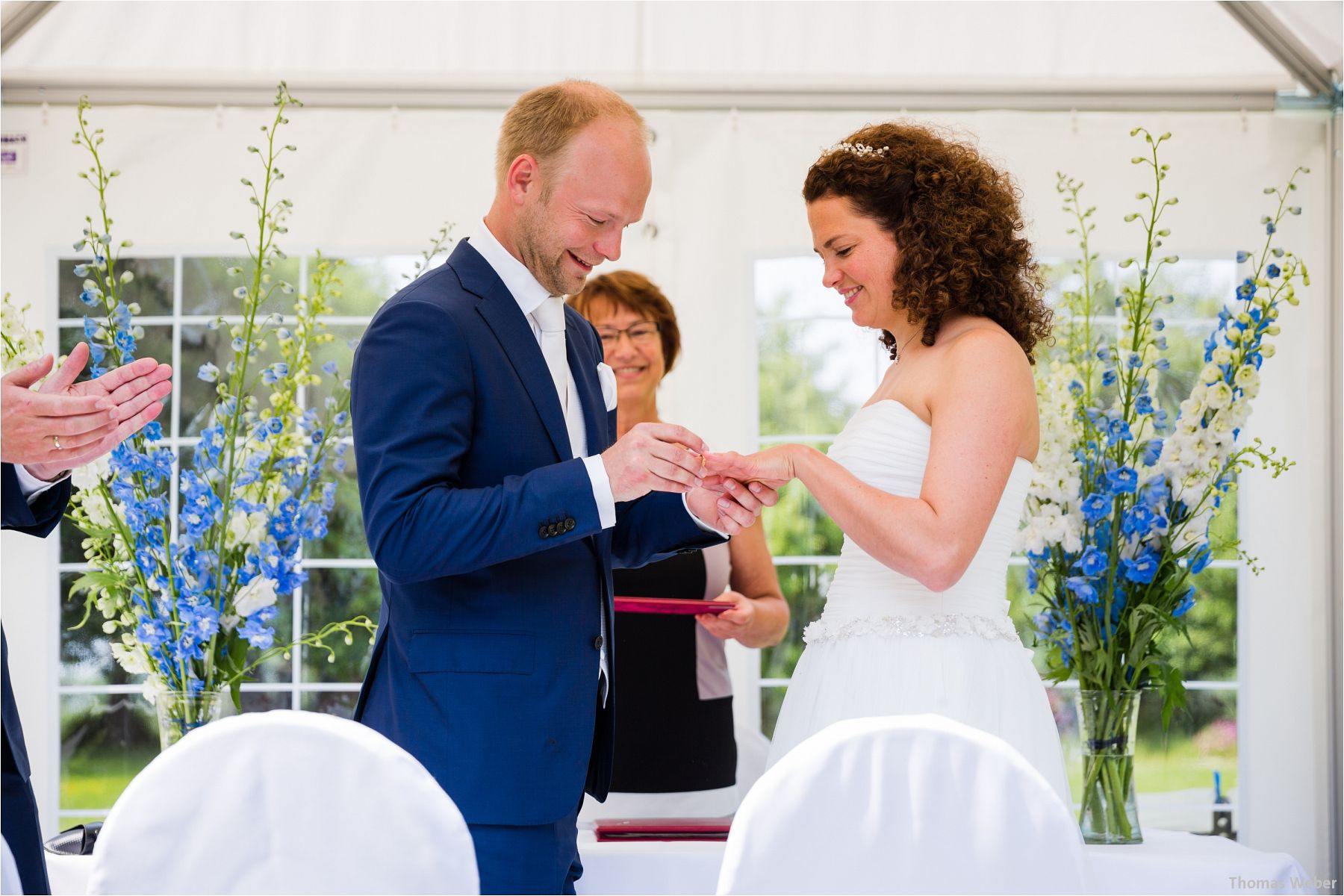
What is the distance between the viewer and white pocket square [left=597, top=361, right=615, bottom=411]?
2305 mm

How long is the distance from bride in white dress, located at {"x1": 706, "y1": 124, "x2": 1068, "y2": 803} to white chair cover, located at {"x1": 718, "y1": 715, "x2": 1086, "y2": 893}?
694 mm

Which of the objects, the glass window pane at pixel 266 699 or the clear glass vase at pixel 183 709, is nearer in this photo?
the clear glass vase at pixel 183 709

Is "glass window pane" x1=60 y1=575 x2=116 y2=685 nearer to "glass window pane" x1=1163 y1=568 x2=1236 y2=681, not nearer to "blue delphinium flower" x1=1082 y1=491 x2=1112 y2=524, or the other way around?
"blue delphinium flower" x1=1082 y1=491 x2=1112 y2=524

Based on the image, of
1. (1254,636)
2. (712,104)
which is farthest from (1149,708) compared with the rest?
(712,104)

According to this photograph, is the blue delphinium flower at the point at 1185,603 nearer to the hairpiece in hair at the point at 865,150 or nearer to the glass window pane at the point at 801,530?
the hairpiece in hair at the point at 865,150

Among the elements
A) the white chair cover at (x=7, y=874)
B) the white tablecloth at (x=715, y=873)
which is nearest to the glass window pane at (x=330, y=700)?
the white tablecloth at (x=715, y=873)

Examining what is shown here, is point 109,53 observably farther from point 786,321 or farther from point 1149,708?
point 1149,708

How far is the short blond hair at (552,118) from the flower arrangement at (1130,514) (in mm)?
1175

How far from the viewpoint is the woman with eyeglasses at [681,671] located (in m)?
3.12

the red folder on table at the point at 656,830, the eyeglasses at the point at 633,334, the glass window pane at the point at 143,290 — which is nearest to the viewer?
the red folder on table at the point at 656,830

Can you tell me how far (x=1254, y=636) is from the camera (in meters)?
3.78

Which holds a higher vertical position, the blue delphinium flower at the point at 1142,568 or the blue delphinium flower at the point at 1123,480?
the blue delphinium flower at the point at 1123,480

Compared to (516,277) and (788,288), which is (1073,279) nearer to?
(788,288)

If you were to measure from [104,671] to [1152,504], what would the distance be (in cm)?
306
